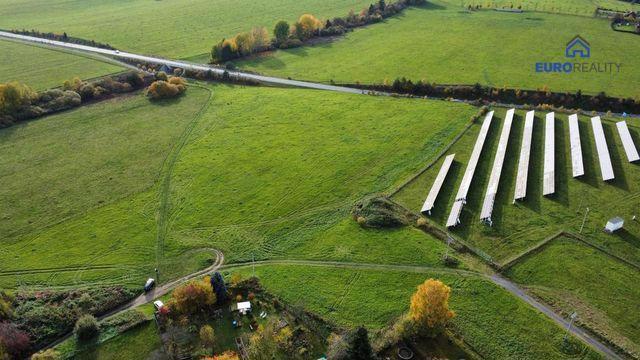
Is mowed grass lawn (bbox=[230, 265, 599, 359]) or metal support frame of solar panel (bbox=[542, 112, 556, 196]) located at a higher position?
metal support frame of solar panel (bbox=[542, 112, 556, 196])

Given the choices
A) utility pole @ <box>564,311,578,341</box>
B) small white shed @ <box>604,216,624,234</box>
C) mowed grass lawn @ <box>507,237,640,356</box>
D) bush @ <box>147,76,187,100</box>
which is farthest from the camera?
bush @ <box>147,76,187,100</box>

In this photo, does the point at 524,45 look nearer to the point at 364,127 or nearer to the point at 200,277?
the point at 364,127

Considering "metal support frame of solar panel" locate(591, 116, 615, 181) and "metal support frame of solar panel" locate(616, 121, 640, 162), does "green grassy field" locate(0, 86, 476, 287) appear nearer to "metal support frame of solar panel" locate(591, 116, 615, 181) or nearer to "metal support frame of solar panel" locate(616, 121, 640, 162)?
"metal support frame of solar panel" locate(591, 116, 615, 181)

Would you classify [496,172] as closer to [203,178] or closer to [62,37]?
[203,178]

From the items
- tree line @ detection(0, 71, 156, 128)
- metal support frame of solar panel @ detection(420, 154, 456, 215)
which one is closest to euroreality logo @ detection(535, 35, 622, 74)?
metal support frame of solar panel @ detection(420, 154, 456, 215)

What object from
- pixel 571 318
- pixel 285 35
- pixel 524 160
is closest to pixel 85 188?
pixel 571 318

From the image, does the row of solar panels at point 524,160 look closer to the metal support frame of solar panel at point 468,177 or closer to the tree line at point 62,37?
the metal support frame of solar panel at point 468,177
